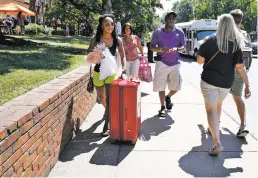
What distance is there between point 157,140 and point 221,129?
1.29 m

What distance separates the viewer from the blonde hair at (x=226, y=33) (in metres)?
4.43

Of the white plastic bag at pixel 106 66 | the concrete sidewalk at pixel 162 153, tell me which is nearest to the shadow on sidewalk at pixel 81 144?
the concrete sidewalk at pixel 162 153

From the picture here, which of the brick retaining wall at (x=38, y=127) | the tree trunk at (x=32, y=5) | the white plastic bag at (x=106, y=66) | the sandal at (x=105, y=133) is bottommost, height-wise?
the sandal at (x=105, y=133)

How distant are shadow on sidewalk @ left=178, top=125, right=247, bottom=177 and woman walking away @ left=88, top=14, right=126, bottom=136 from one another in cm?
139

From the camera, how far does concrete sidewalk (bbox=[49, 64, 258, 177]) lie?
417 cm

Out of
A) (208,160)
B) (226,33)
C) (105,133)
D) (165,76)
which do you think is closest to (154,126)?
(105,133)

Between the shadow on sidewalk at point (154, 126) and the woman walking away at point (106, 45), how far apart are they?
61 cm

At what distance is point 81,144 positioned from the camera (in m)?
5.05

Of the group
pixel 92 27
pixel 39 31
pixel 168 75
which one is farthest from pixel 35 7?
pixel 168 75

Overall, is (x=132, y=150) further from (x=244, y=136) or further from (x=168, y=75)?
(x=168, y=75)

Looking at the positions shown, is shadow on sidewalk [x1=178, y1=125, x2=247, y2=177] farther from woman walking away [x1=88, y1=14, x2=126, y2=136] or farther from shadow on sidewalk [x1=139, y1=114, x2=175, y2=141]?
woman walking away [x1=88, y1=14, x2=126, y2=136]

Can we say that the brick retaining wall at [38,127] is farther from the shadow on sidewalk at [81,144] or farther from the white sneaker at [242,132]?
the white sneaker at [242,132]

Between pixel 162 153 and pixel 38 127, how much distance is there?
1875 mm

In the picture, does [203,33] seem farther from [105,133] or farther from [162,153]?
[162,153]
